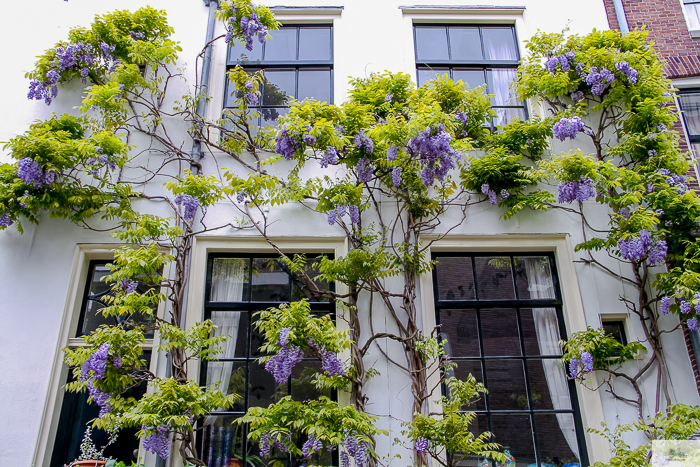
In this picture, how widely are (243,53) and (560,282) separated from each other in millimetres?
4417

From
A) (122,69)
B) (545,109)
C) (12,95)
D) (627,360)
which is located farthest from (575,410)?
(12,95)

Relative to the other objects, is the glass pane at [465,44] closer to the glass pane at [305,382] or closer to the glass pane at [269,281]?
the glass pane at [269,281]

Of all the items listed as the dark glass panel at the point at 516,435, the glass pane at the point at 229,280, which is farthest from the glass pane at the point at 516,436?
the glass pane at the point at 229,280

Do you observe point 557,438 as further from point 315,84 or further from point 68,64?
point 68,64

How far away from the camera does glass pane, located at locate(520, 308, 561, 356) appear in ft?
16.3

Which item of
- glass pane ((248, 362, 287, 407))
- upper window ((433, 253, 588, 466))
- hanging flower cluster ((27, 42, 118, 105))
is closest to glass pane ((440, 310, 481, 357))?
upper window ((433, 253, 588, 466))

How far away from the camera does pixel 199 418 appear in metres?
4.60

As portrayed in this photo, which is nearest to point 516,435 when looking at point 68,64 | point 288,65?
point 288,65

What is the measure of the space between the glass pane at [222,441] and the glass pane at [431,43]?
4519 mm

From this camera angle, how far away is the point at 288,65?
19.9 ft

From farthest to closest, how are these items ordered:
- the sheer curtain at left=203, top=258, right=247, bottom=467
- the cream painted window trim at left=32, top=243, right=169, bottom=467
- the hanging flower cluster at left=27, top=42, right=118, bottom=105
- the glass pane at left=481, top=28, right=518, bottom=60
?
1. the glass pane at left=481, top=28, right=518, bottom=60
2. the hanging flower cluster at left=27, top=42, right=118, bottom=105
3. the sheer curtain at left=203, top=258, right=247, bottom=467
4. the cream painted window trim at left=32, top=243, right=169, bottom=467

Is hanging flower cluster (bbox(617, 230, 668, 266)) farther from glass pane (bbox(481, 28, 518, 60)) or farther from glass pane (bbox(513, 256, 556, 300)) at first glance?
glass pane (bbox(481, 28, 518, 60))

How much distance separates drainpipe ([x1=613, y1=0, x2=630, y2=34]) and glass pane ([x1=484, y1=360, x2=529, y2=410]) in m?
4.12

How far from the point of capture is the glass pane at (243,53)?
610 cm
